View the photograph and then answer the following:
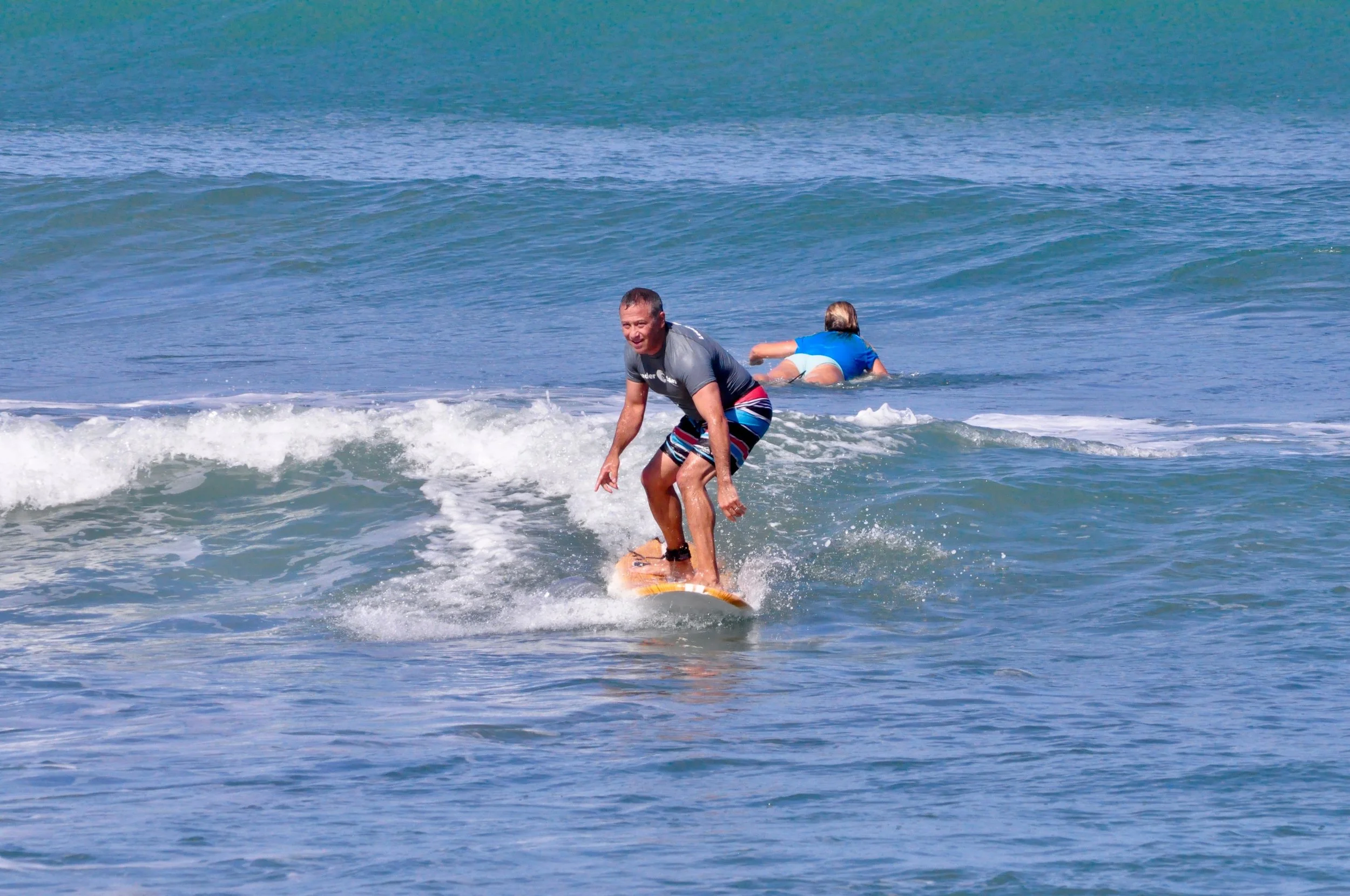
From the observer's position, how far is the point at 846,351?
495 inches

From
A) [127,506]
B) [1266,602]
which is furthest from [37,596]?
[1266,602]

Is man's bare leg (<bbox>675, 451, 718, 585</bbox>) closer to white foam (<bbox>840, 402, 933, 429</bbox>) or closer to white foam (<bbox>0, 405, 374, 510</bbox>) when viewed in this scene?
white foam (<bbox>840, 402, 933, 429</bbox>)

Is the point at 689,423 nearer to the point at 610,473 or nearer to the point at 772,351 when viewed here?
the point at 610,473

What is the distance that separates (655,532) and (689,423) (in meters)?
1.80

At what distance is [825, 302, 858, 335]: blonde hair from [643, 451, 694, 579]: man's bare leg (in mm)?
5869

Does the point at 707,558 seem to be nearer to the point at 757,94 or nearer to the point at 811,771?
the point at 811,771

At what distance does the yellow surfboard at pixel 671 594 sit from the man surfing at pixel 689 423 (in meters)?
0.08

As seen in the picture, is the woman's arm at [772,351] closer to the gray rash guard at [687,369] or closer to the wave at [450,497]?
the wave at [450,497]

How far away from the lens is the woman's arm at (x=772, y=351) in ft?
40.6

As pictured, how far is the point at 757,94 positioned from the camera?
3092 centimetres

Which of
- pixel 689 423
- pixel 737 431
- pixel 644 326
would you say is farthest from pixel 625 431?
pixel 644 326

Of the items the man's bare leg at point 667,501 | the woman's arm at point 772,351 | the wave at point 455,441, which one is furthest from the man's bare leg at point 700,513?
the woman's arm at point 772,351

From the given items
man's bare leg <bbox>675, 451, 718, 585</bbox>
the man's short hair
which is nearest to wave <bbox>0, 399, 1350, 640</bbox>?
man's bare leg <bbox>675, 451, 718, 585</bbox>

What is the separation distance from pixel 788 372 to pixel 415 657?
7.06 m
